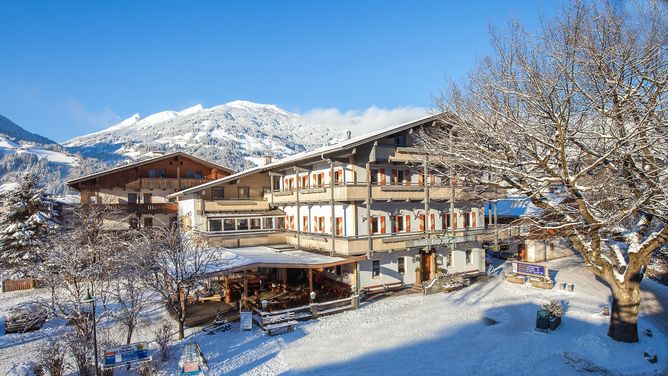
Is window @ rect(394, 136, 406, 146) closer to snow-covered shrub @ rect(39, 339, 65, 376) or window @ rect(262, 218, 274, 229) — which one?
window @ rect(262, 218, 274, 229)

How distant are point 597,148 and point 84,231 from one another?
106ft

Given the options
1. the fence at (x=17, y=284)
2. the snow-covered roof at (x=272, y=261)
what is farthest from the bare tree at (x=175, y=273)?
the fence at (x=17, y=284)

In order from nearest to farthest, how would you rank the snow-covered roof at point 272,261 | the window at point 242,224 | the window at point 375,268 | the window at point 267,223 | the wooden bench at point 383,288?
1. the snow-covered roof at point 272,261
2. the wooden bench at point 383,288
3. the window at point 375,268
4. the window at point 242,224
5. the window at point 267,223

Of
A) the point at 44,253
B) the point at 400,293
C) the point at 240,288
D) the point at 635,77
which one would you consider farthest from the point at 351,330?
the point at 44,253

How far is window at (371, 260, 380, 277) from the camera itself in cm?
2641

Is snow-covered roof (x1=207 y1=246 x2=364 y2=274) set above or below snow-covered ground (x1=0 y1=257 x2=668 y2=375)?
above

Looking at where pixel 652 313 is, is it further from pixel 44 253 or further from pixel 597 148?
pixel 44 253

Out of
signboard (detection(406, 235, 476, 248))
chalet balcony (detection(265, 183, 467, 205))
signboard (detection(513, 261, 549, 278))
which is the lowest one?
signboard (detection(513, 261, 549, 278))

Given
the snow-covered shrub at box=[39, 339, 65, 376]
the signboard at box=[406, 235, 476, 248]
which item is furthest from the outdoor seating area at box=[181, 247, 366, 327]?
the snow-covered shrub at box=[39, 339, 65, 376]

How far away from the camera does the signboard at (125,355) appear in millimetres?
14492

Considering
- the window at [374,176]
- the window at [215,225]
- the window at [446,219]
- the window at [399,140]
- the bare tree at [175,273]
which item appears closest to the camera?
the bare tree at [175,273]

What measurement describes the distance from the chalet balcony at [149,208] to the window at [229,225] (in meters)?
12.0

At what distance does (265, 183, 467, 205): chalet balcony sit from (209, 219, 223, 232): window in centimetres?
492

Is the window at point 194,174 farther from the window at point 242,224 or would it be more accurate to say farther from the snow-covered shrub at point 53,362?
the snow-covered shrub at point 53,362
